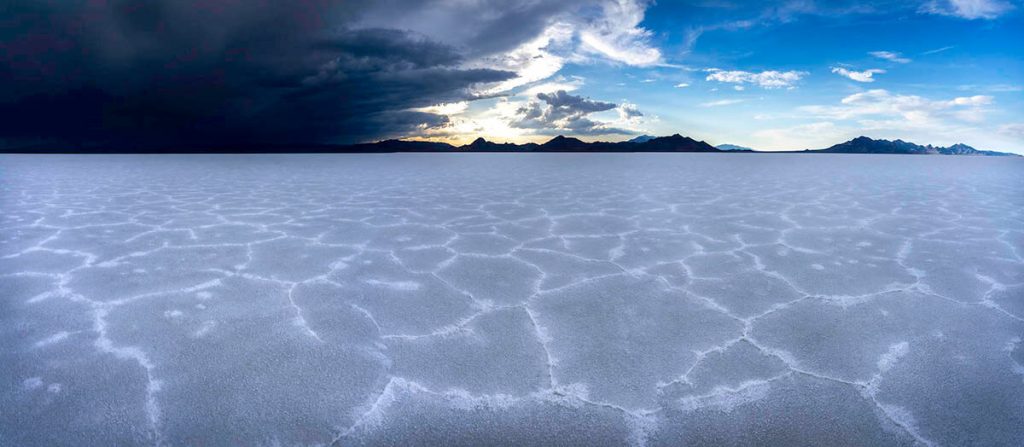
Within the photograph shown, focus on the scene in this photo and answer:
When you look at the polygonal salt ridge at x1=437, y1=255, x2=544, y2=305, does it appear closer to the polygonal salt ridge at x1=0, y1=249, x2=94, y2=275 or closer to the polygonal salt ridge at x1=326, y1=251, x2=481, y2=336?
the polygonal salt ridge at x1=326, y1=251, x2=481, y2=336

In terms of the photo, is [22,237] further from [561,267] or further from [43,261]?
[561,267]

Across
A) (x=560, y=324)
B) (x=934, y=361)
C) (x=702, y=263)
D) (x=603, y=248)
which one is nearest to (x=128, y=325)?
(x=560, y=324)

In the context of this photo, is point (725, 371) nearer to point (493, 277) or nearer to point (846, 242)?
point (493, 277)

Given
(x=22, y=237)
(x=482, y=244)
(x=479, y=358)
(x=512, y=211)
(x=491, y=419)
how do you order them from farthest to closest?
1. (x=512, y=211)
2. (x=22, y=237)
3. (x=482, y=244)
4. (x=479, y=358)
5. (x=491, y=419)

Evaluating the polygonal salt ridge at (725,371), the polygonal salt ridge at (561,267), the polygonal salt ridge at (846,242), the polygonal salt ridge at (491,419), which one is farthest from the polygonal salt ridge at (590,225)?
the polygonal salt ridge at (491,419)

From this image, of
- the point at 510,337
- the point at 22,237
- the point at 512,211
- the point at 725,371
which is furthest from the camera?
the point at 512,211

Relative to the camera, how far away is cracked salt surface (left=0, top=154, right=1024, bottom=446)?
157 centimetres

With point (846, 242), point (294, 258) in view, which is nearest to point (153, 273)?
point (294, 258)

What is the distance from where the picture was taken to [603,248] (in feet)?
13.0

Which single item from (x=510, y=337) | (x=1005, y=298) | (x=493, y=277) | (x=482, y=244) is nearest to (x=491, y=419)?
(x=510, y=337)

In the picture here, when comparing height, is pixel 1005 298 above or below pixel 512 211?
below

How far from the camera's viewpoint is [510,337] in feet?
7.26

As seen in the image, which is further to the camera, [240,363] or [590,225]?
[590,225]

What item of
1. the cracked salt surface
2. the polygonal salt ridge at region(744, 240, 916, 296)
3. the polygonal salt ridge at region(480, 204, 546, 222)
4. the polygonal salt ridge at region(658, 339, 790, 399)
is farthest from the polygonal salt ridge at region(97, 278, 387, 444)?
the polygonal salt ridge at region(480, 204, 546, 222)
